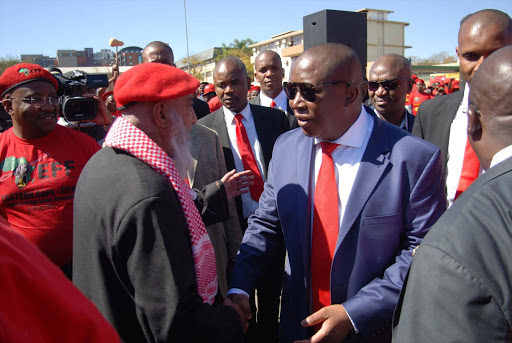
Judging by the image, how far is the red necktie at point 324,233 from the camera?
1.96 metres

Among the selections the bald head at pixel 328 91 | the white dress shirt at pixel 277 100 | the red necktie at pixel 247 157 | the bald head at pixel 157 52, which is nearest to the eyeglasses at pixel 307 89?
the bald head at pixel 328 91

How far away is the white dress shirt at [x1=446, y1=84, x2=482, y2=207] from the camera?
2568 mm

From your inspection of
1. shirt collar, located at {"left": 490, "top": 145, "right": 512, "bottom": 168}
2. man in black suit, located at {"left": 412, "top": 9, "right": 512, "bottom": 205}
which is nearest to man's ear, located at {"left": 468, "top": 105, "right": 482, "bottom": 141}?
shirt collar, located at {"left": 490, "top": 145, "right": 512, "bottom": 168}

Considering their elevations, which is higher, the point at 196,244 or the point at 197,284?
the point at 196,244

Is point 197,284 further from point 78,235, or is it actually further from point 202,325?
point 78,235

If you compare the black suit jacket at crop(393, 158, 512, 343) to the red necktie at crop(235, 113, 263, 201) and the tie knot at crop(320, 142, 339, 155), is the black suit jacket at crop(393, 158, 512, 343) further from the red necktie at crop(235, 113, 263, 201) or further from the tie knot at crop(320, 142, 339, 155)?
the red necktie at crop(235, 113, 263, 201)

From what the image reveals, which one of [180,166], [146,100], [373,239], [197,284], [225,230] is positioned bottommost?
[225,230]

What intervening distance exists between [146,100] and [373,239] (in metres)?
1.29

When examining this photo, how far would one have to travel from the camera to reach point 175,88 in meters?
1.76

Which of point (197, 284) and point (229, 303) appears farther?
point (229, 303)

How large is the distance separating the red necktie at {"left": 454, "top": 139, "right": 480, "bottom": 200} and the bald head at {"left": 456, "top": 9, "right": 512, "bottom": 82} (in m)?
0.58

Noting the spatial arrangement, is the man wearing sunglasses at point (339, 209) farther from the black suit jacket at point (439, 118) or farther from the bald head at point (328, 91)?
the black suit jacket at point (439, 118)

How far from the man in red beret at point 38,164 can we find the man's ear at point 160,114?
4.32ft

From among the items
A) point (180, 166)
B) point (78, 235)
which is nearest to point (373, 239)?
point (180, 166)
